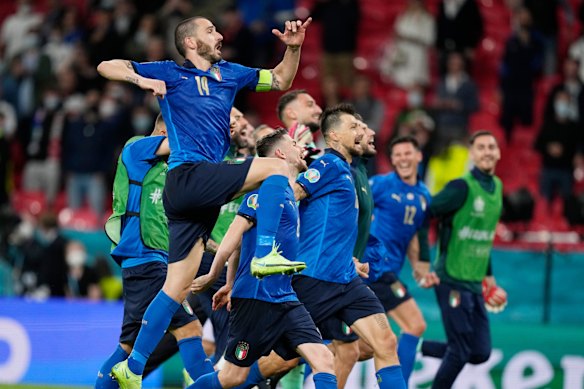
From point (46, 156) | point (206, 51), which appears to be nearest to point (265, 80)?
point (206, 51)

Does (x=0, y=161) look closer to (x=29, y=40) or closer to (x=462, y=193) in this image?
(x=29, y=40)

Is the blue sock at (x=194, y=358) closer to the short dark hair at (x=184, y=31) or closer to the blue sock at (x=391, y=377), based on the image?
the blue sock at (x=391, y=377)

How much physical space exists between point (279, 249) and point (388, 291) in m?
3.23

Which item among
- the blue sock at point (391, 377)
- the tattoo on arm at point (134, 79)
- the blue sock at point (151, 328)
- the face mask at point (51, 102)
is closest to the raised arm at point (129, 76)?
the tattoo on arm at point (134, 79)

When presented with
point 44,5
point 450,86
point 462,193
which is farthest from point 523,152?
point 44,5

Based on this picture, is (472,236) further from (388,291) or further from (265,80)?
(265,80)

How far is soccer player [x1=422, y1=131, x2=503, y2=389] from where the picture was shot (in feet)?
40.3

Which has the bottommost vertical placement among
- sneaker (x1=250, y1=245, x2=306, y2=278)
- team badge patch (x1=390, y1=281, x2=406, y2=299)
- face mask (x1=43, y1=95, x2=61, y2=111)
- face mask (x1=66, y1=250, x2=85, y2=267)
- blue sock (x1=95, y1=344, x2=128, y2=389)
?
blue sock (x1=95, y1=344, x2=128, y2=389)

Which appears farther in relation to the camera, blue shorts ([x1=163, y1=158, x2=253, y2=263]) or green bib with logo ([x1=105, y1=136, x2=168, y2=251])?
green bib with logo ([x1=105, y1=136, x2=168, y2=251])

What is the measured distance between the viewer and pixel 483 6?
22.6m

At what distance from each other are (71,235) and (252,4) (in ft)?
21.7

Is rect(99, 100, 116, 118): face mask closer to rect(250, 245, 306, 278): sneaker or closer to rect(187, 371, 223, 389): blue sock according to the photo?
rect(187, 371, 223, 389): blue sock

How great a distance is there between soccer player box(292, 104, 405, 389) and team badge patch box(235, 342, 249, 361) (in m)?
1.07

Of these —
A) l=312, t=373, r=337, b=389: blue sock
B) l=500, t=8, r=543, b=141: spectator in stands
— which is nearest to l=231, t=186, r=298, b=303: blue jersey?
l=312, t=373, r=337, b=389: blue sock
